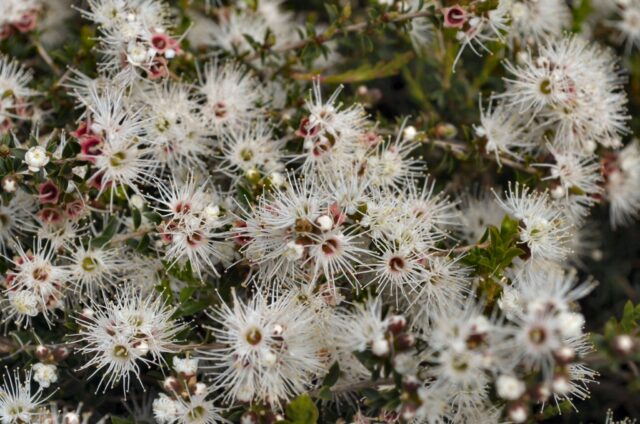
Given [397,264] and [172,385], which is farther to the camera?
[397,264]

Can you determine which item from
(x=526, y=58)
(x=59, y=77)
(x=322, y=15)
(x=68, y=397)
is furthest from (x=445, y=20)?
(x=68, y=397)

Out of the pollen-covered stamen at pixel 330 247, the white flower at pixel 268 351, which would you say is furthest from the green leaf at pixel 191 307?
the pollen-covered stamen at pixel 330 247

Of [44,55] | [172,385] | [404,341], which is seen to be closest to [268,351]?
[172,385]

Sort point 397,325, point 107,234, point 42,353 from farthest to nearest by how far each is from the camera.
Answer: point 107,234, point 42,353, point 397,325

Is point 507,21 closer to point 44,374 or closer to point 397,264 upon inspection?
point 397,264

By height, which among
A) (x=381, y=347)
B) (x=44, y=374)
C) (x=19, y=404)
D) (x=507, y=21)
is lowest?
(x=19, y=404)

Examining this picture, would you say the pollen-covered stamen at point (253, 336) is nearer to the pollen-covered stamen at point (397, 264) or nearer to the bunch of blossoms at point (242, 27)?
the pollen-covered stamen at point (397, 264)
